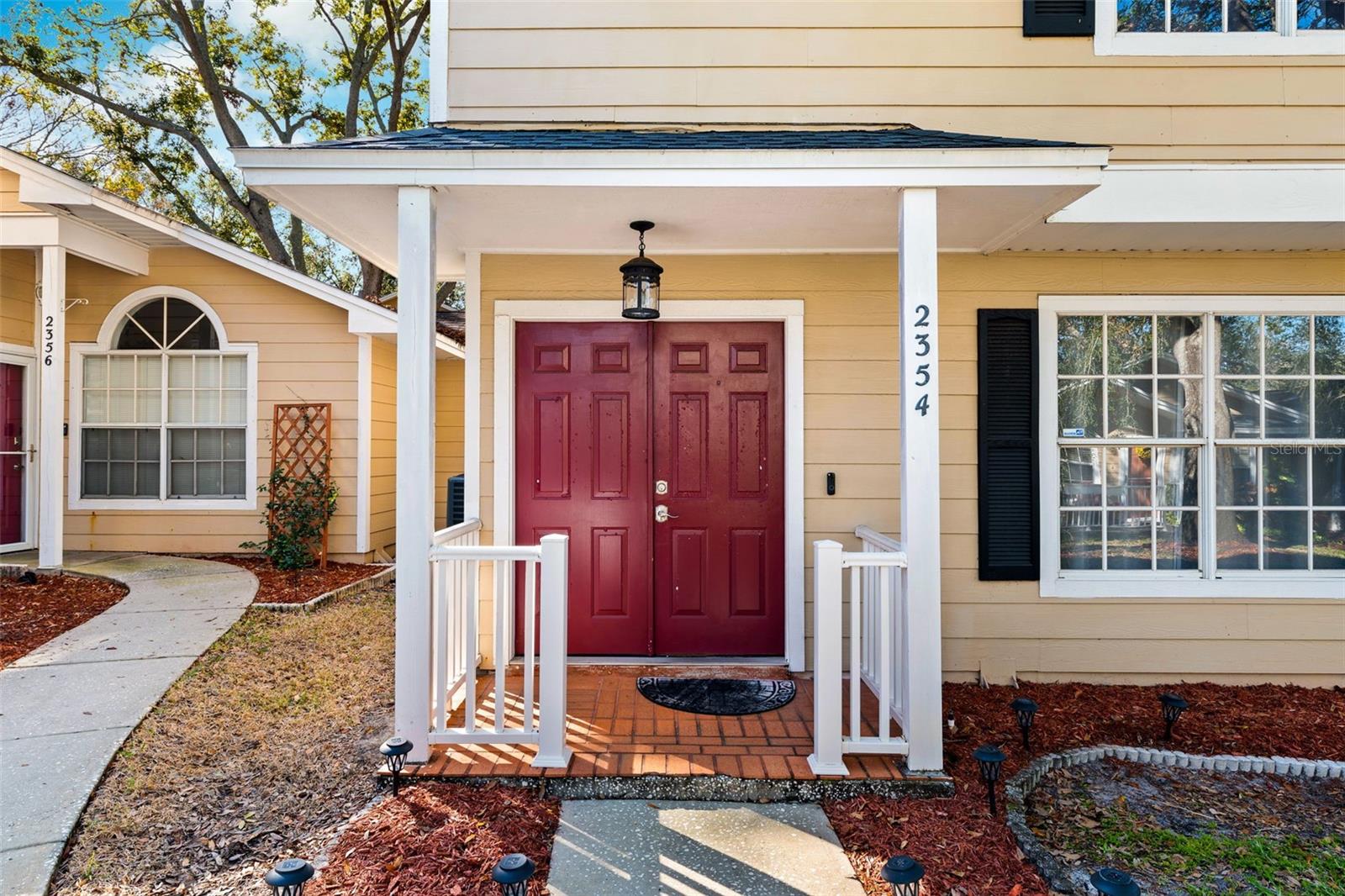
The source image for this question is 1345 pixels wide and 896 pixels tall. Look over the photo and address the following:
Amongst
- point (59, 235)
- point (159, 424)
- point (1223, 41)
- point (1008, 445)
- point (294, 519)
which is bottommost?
point (294, 519)

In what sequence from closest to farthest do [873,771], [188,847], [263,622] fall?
[188,847], [873,771], [263,622]

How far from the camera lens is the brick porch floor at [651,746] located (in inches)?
110

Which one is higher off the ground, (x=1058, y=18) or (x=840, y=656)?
(x=1058, y=18)

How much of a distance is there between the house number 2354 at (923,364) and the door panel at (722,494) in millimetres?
1265

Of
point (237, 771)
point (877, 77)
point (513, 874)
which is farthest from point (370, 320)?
point (513, 874)

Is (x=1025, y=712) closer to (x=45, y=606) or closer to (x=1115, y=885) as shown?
(x=1115, y=885)

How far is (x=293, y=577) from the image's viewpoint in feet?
20.5

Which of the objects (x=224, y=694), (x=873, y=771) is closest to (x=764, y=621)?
(x=873, y=771)

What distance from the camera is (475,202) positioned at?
125 inches

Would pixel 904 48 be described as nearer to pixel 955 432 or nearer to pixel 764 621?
pixel 955 432

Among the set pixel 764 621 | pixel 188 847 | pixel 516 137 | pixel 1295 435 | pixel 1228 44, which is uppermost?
pixel 1228 44

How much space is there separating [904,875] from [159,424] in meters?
7.52

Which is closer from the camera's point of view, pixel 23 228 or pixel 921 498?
pixel 921 498

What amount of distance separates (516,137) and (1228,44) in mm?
3753
